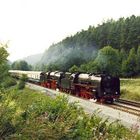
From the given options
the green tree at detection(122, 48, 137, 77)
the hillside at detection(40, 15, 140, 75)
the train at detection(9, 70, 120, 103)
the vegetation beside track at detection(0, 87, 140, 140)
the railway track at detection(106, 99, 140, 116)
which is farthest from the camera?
the hillside at detection(40, 15, 140, 75)

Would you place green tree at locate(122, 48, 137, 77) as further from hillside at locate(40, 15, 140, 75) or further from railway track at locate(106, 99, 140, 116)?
railway track at locate(106, 99, 140, 116)

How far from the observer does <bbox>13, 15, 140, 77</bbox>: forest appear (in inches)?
3708

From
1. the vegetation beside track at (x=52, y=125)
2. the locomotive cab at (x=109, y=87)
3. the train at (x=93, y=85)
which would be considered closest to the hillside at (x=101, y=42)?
the train at (x=93, y=85)

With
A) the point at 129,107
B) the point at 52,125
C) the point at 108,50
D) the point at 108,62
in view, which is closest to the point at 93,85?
the point at 129,107

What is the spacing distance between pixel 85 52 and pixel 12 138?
129326 millimetres

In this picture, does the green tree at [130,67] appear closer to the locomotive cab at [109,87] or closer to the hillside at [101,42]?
the hillside at [101,42]

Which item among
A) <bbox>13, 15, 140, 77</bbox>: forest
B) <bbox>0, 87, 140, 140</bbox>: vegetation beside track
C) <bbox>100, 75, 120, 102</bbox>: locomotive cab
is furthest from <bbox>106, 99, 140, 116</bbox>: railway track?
Answer: <bbox>13, 15, 140, 77</bbox>: forest

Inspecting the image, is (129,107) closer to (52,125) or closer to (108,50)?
(52,125)

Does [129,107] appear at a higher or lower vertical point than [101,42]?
lower

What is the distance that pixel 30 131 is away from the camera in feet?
29.4

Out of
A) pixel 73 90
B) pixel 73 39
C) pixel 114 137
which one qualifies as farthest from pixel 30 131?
pixel 73 39

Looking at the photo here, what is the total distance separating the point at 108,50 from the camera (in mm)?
93812

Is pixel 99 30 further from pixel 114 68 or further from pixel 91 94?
pixel 91 94

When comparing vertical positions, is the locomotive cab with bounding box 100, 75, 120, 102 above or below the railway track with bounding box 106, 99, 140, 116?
above
